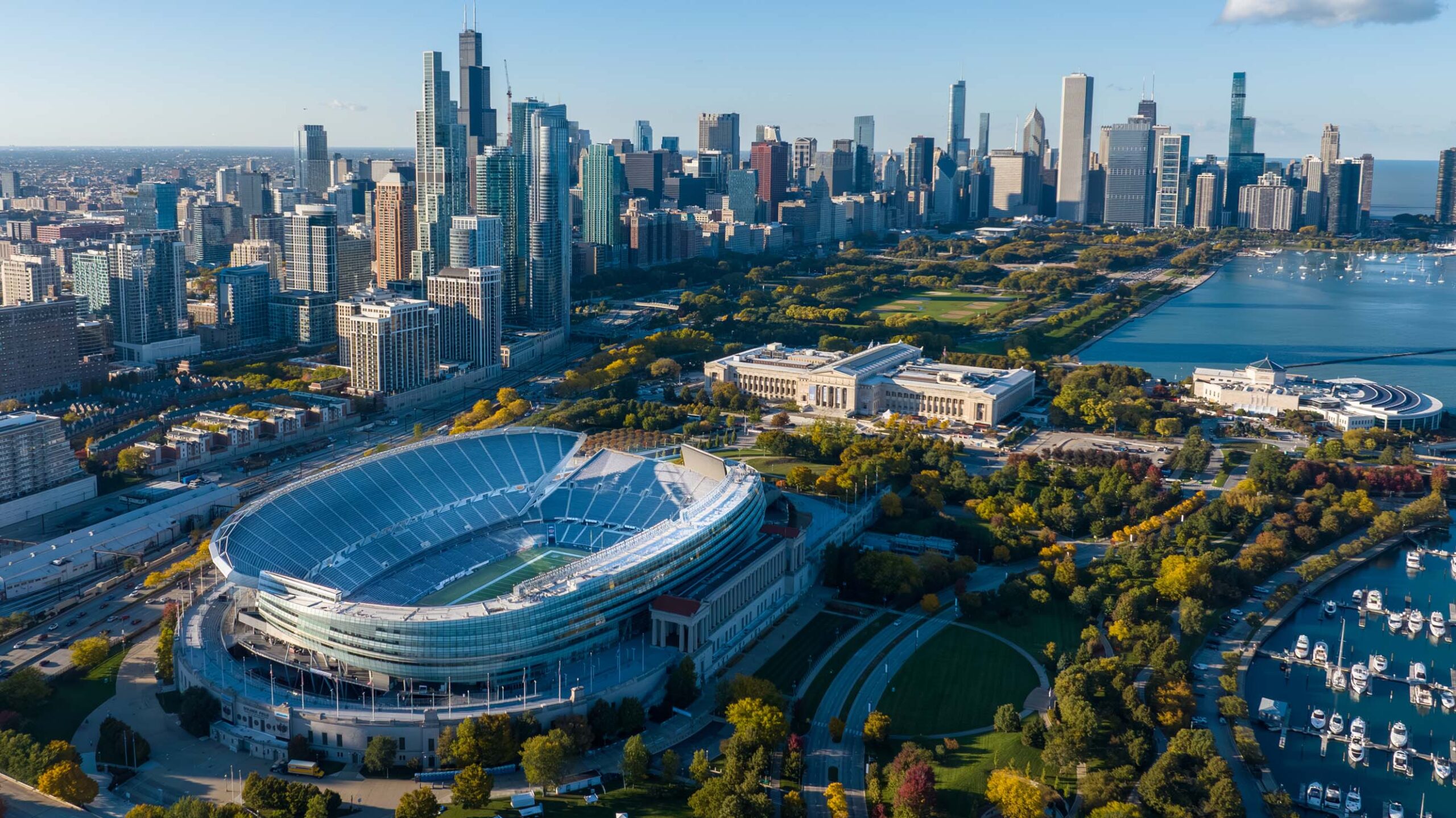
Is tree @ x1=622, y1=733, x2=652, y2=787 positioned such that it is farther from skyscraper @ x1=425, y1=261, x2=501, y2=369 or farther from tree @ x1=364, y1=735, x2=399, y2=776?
skyscraper @ x1=425, y1=261, x2=501, y2=369

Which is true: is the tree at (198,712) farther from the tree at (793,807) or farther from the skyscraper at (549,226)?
the skyscraper at (549,226)

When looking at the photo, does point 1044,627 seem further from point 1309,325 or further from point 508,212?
point 1309,325

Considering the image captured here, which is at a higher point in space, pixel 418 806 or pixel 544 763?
pixel 544 763

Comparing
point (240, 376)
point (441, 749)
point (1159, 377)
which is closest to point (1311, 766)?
point (441, 749)

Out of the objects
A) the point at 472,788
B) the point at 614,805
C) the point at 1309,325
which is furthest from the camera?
the point at 1309,325

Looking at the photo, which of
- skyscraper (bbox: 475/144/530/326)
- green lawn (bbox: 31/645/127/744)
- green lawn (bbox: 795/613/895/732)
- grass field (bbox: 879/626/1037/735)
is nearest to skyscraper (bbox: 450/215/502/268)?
skyscraper (bbox: 475/144/530/326)

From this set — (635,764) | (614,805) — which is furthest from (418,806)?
(635,764)
